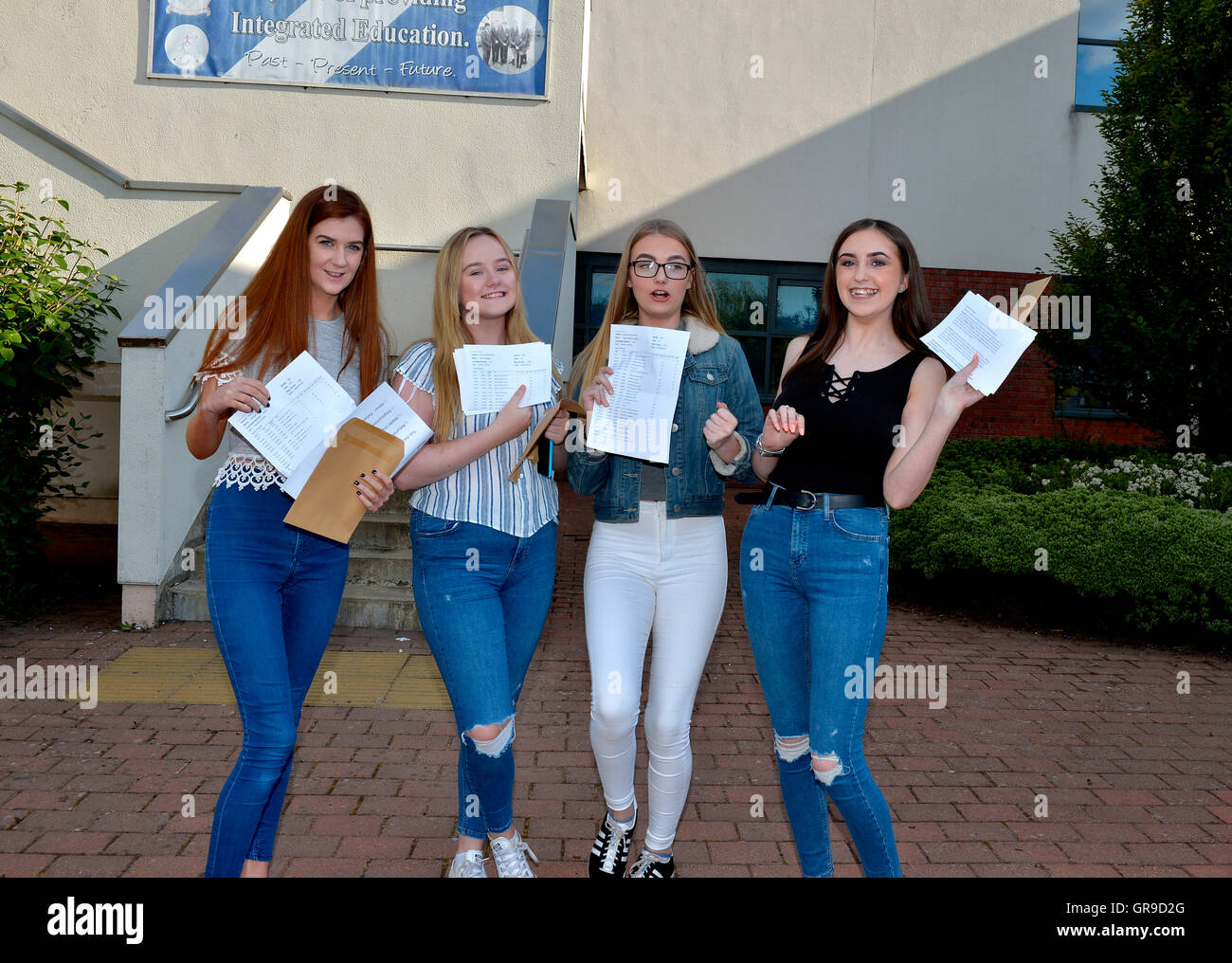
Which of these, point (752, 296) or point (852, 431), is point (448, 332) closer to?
point (852, 431)

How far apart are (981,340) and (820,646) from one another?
38.5 inches

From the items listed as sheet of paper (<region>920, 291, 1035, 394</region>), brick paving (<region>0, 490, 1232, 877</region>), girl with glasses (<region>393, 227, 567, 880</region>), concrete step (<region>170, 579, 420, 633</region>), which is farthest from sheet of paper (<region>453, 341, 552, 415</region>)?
concrete step (<region>170, 579, 420, 633</region>)

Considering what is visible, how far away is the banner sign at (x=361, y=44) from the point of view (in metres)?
9.84

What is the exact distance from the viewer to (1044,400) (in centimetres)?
1341

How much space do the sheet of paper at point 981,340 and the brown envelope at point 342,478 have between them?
1.58m

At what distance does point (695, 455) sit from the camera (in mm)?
3230

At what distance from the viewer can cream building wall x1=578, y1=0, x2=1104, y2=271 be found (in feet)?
42.0

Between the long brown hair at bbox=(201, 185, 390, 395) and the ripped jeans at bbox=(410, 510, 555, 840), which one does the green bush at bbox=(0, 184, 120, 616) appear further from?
the ripped jeans at bbox=(410, 510, 555, 840)

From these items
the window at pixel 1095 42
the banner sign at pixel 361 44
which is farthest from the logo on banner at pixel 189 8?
the window at pixel 1095 42

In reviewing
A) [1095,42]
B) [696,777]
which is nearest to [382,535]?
[696,777]

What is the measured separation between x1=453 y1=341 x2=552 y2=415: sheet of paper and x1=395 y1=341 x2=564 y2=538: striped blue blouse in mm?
121

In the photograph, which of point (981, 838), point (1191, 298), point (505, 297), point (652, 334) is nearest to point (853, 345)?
point (652, 334)

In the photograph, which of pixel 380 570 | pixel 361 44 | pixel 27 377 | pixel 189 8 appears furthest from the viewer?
pixel 361 44
